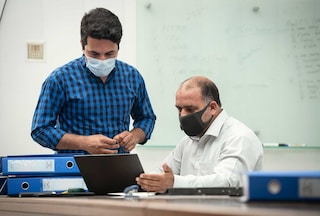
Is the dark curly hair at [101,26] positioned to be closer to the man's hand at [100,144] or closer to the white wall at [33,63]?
the man's hand at [100,144]

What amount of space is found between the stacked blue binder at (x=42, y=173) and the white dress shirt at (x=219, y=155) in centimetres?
41

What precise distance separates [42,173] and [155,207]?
1114 mm

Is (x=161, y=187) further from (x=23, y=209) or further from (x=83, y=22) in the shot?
(x=83, y=22)

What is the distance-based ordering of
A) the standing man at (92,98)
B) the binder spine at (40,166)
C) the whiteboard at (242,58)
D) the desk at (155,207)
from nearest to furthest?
the desk at (155,207)
the binder spine at (40,166)
the standing man at (92,98)
the whiteboard at (242,58)

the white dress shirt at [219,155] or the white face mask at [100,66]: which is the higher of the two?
the white face mask at [100,66]

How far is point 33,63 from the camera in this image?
383 cm

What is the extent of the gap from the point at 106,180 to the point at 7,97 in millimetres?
1886

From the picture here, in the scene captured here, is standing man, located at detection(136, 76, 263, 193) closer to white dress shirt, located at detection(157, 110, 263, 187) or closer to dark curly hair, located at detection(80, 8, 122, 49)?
white dress shirt, located at detection(157, 110, 263, 187)

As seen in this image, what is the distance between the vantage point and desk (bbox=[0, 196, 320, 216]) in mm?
1016

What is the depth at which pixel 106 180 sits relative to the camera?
2.12 meters

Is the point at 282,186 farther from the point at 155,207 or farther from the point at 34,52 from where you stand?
the point at 34,52

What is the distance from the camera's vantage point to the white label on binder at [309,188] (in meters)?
1.07

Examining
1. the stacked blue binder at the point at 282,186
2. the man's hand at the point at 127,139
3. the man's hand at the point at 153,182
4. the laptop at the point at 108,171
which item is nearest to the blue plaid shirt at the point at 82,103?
the man's hand at the point at 127,139

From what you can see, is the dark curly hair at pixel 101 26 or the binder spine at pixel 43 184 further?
the dark curly hair at pixel 101 26
